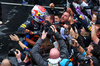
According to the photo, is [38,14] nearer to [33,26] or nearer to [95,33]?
[33,26]

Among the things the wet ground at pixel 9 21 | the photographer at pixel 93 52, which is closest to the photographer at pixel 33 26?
the wet ground at pixel 9 21

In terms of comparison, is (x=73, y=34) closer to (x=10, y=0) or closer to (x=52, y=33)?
(x=52, y=33)

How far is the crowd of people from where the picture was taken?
2082 mm

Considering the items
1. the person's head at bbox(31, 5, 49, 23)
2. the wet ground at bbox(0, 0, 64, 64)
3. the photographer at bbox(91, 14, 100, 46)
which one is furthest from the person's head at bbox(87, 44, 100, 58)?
the wet ground at bbox(0, 0, 64, 64)

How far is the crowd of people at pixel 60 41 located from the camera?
6.83 ft

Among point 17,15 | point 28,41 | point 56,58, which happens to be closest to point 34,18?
point 28,41

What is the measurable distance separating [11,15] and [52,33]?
4.38 m

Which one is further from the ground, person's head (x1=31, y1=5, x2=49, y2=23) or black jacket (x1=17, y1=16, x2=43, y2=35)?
person's head (x1=31, y1=5, x2=49, y2=23)

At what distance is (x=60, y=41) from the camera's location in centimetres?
246

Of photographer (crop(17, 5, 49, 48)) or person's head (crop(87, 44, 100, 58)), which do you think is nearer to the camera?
person's head (crop(87, 44, 100, 58))

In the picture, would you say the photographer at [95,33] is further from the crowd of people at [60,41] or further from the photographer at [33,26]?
the photographer at [33,26]

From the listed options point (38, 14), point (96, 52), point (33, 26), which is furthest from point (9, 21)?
point (96, 52)

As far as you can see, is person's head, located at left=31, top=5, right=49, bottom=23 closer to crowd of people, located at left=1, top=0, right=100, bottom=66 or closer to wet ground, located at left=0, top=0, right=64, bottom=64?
crowd of people, located at left=1, top=0, right=100, bottom=66

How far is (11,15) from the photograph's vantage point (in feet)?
21.1
